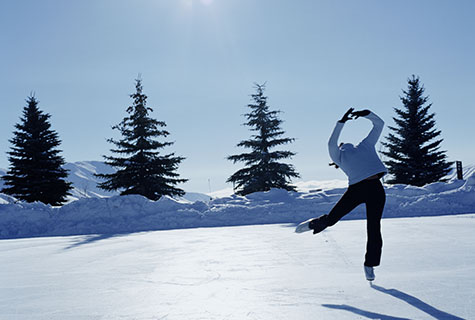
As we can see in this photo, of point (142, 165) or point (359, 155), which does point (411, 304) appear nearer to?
point (359, 155)

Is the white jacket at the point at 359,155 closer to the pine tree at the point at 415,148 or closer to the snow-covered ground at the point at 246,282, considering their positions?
the snow-covered ground at the point at 246,282

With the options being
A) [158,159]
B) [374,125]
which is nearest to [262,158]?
[158,159]

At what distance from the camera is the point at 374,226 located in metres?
3.12

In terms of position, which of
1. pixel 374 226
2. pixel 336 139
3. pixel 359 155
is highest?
pixel 336 139

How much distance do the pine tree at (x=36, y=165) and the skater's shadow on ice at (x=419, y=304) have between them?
20.0 meters

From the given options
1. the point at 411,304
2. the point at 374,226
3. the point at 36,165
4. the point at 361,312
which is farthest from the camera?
the point at 36,165

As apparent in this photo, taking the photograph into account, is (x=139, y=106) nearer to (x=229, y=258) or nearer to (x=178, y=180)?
(x=178, y=180)

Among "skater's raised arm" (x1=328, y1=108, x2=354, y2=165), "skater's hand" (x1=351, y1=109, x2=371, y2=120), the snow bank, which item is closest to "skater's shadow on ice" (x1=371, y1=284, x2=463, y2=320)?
"skater's raised arm" (x1=328, y1=108, x2=354, y2=165)

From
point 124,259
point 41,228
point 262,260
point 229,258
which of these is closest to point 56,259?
point 124,259

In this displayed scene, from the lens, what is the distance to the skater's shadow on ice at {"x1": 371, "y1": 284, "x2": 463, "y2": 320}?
2.13 meters

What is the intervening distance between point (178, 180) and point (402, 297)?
64.7ft

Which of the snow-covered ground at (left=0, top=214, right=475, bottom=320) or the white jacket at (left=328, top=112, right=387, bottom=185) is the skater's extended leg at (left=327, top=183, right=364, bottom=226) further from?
the snow-covered ground at (left=0, top=214, right=475, bottom=320)

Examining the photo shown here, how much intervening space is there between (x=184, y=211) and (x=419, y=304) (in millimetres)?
8924

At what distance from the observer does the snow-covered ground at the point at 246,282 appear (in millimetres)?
2402
